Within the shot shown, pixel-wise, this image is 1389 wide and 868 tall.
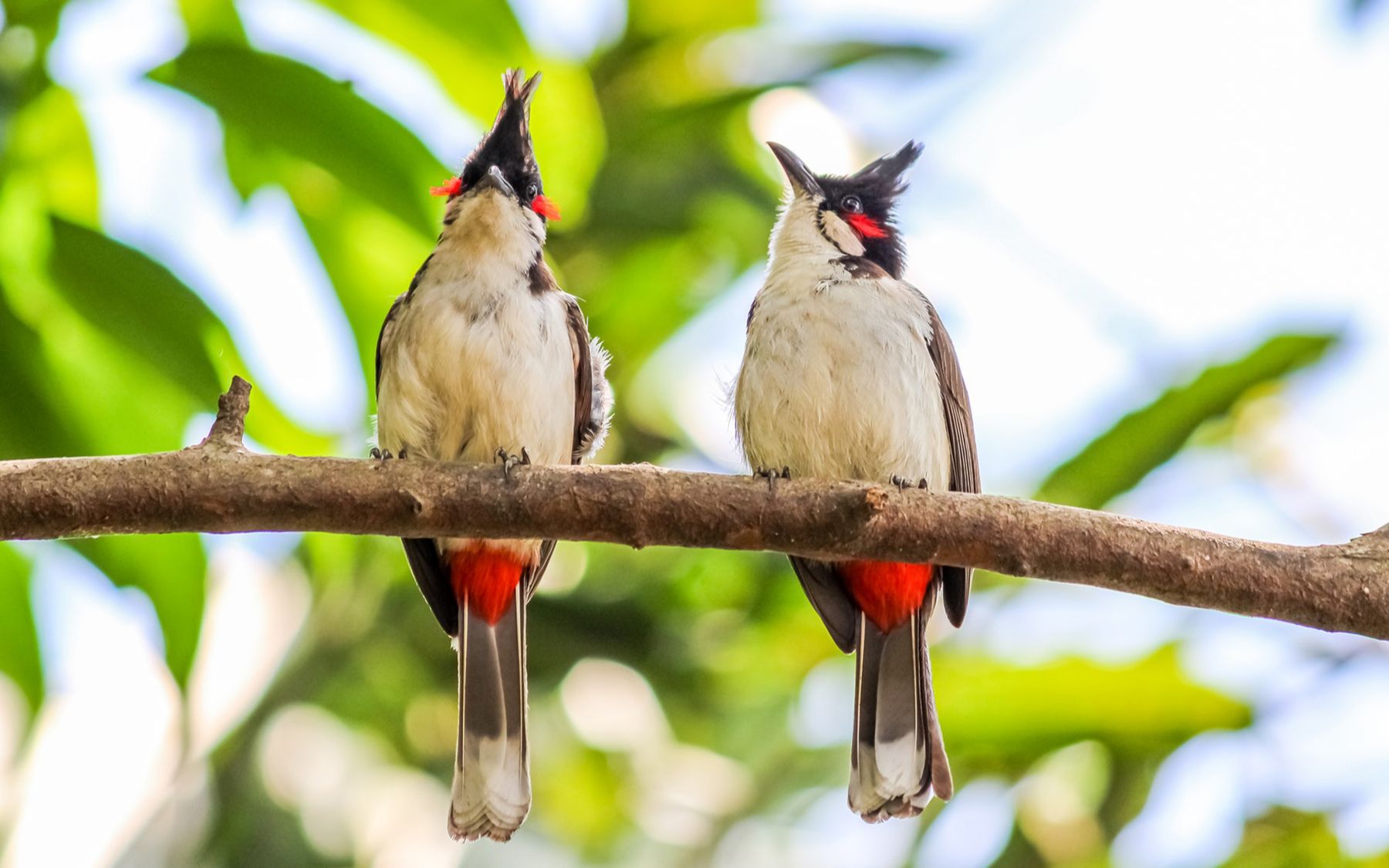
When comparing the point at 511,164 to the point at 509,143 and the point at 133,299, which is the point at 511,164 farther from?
the point at 133,299

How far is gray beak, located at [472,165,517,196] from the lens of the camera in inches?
122

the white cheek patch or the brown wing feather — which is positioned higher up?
the white cheek patch

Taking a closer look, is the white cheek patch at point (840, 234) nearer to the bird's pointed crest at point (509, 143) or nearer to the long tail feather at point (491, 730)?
the bird's pointed crest at point (509, 143)

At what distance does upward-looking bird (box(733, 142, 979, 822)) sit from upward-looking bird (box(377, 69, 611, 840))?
0.44 m

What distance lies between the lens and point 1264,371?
9.70 feet

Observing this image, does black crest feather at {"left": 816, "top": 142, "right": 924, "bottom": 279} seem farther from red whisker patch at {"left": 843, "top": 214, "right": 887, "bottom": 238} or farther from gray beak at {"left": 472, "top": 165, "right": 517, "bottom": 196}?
gray beak at {"left": 472, "top": 165, "right": 517, "bottom": 196}

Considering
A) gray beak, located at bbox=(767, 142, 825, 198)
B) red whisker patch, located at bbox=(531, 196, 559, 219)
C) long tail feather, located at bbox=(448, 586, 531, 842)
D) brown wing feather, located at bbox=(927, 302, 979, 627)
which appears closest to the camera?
long tail feather, located at bbox=(448, 586, 531, 842)

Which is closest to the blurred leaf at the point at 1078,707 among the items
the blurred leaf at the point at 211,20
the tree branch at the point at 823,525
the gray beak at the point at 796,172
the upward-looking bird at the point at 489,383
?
the tree branch at the point at 823,525

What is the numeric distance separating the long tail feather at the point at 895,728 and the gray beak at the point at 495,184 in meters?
1.23

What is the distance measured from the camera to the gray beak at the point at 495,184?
310cm

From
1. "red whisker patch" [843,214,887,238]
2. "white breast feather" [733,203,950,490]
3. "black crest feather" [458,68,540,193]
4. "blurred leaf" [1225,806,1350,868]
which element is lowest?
"blurred leaf" [1225,806,1350,868]

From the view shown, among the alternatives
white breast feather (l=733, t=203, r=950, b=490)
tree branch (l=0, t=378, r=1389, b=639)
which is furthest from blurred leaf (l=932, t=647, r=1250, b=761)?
tree branch (l=0, t=378, r=1389, b=639)

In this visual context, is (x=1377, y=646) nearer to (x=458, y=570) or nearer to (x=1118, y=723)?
(x=1118, y=723)

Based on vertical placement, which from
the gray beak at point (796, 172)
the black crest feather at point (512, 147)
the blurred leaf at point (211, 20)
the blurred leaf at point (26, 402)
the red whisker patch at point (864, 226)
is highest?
the gray beak at point (796, 172)
